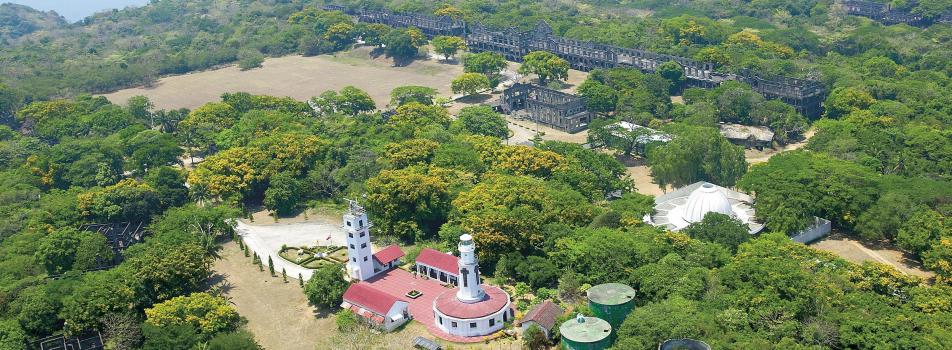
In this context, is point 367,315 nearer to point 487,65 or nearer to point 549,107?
point 549,107

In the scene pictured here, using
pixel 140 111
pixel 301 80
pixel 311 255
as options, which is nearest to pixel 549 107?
pixel 311 255

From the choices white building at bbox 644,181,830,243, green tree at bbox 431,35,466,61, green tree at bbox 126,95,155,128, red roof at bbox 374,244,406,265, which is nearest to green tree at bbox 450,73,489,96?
green tree at bbox 431,35,466,61

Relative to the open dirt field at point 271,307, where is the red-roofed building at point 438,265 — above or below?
above

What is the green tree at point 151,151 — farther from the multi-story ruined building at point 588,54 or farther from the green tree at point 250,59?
the multi-story ruined building at point 588,54

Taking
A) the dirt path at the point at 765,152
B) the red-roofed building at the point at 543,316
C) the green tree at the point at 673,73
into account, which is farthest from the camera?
the green tree at the point at 673,73

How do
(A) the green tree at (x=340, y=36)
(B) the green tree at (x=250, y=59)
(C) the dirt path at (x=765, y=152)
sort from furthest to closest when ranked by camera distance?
(A) the green tree at (x=340, y=36) < (B) the green tree at (x=250, y=59) < (C) the dirt path at (x=765, y=152)

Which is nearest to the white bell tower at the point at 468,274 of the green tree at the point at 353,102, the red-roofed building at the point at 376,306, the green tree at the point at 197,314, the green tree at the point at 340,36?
the red-roofed building at the point at 376,306

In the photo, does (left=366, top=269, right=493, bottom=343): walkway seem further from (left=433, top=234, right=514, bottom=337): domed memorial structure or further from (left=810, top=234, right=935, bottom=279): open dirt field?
(left=810, top=234, right=935, bottom=279): open dirt field
